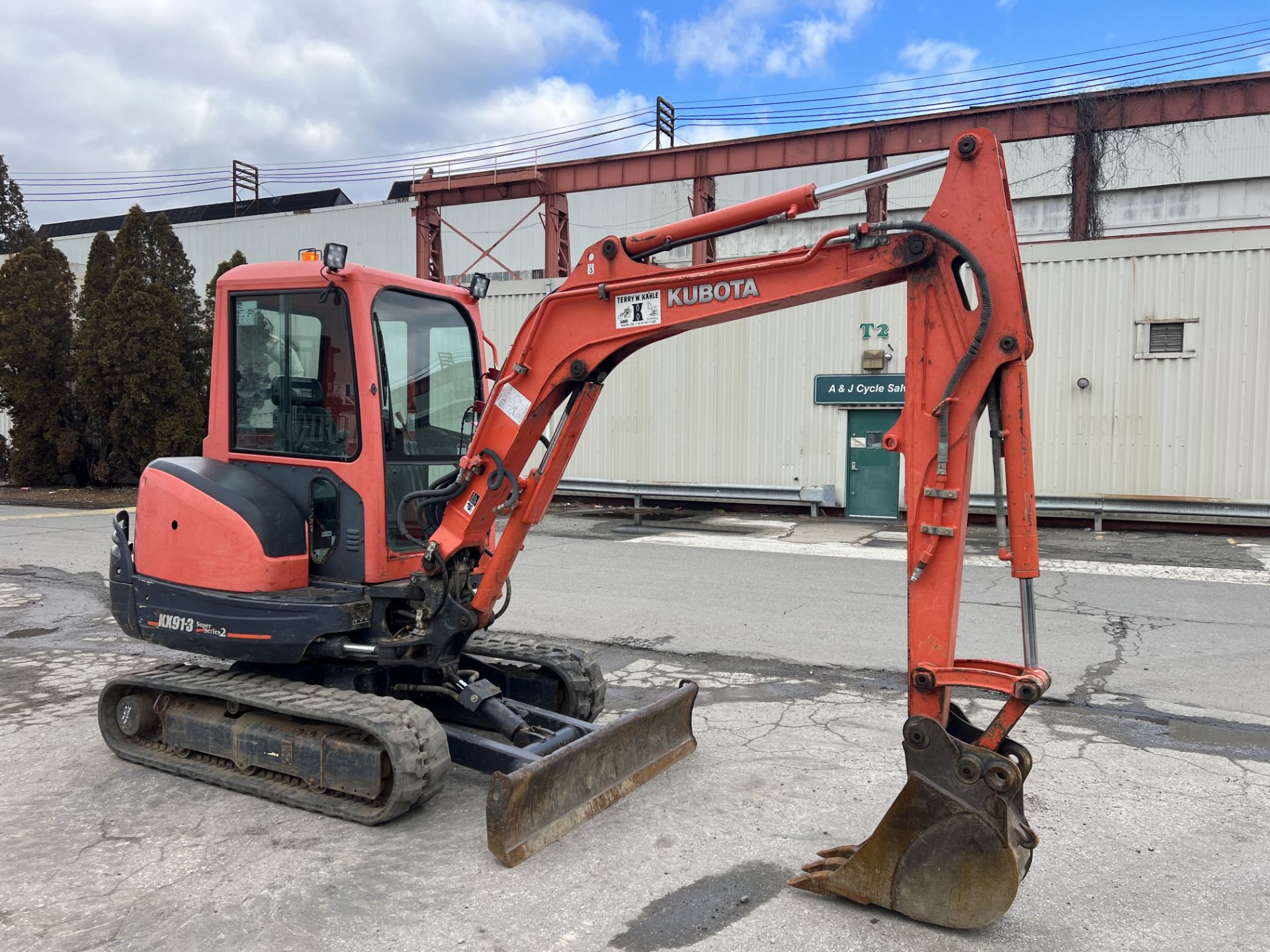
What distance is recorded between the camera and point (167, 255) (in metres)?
23.3

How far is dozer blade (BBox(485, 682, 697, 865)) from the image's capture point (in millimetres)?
3955

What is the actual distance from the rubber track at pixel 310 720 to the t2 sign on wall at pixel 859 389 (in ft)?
46.0

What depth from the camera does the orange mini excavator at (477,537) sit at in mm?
3564

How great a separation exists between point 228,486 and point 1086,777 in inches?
194

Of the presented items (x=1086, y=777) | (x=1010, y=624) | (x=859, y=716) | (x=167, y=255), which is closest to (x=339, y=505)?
(x=859, y=716)

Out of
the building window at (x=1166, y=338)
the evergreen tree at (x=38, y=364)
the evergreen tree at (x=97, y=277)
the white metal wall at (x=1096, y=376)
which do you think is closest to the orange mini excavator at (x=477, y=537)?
the white metal wall at (x=1096, y=376)

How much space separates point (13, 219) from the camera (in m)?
51.8

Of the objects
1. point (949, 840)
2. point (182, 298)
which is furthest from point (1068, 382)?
point (182, 298)

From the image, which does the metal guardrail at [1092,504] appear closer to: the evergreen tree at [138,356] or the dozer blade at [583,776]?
the dozer blade at [583,776]

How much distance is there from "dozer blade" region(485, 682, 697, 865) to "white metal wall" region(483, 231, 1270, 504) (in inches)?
499

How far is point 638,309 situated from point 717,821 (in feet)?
8.09

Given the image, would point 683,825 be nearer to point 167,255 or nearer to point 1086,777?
point 1086,777

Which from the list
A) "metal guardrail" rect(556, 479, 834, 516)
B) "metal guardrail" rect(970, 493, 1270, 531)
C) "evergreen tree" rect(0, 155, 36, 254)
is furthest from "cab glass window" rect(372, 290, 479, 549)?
"evergreen tree" rect(0, 155, 36, 254)

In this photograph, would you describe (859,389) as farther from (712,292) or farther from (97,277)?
(97,277)
